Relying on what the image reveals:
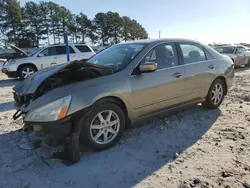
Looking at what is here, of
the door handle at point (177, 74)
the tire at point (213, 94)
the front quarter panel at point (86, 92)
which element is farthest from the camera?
the tire at point (213, 94)

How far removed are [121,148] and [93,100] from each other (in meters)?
0.91

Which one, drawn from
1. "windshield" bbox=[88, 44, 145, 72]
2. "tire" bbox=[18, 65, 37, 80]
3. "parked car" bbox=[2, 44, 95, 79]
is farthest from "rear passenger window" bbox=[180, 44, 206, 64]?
"tire" bbox=[18, 65, 37, 80]

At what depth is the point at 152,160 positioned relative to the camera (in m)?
3.25

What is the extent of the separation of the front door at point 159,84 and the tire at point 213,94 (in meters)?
1.00

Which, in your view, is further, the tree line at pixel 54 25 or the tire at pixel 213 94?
the tree line at pixel 54 25

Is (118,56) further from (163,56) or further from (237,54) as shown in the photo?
(237,54)

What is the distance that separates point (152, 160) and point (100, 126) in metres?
0.88

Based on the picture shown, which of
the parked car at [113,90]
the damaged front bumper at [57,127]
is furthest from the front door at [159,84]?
the damaged front bumper at [57,127]

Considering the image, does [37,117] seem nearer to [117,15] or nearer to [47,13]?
[47,13]

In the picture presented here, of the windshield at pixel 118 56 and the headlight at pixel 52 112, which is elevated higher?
the windshield at pixel 118 56

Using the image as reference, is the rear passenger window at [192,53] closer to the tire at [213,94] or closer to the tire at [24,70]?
the tire at [213,94]

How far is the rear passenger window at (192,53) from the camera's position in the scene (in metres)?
4.58

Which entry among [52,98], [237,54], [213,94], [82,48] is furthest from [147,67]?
[237,54]

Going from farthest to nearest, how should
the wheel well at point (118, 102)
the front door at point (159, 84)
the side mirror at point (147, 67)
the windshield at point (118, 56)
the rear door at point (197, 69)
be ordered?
the rear door at point (197, 69) < the windshield at point (118, 56) < the front door at point (159, 84) < the side mirror at point (147, 67) < the wheel well at point (118, 102)
